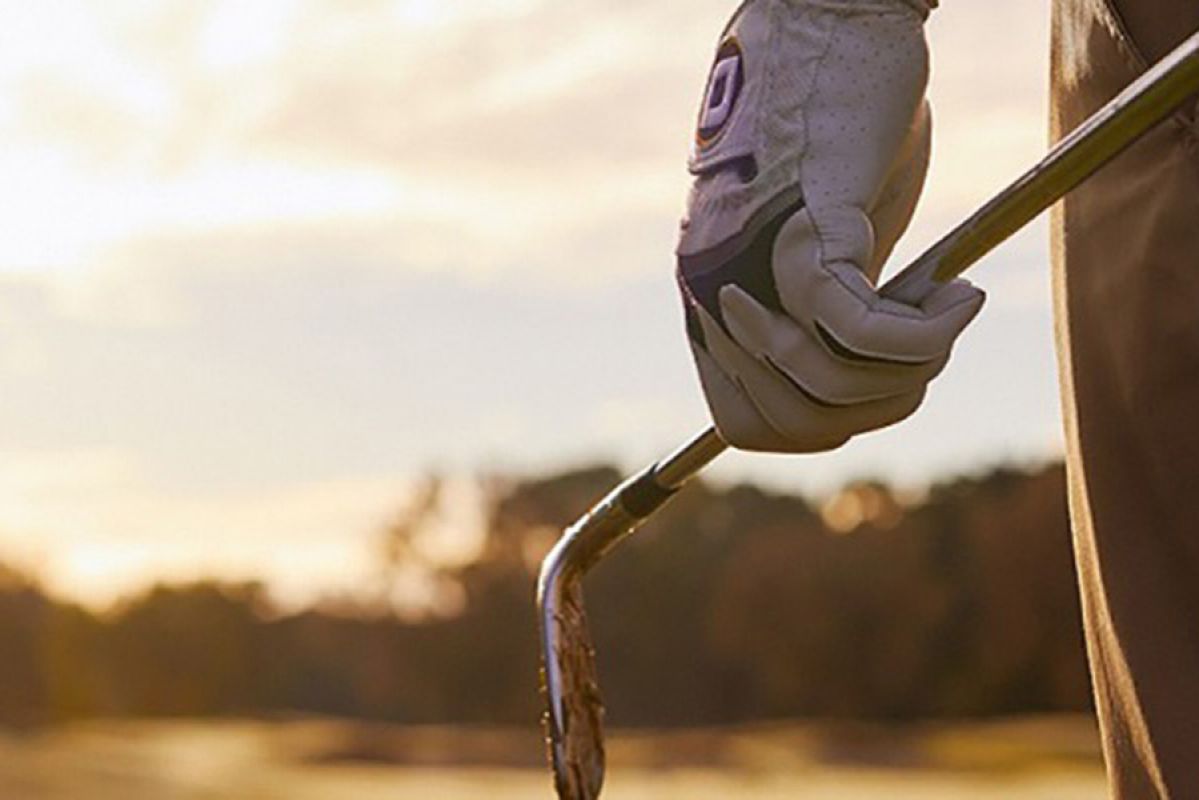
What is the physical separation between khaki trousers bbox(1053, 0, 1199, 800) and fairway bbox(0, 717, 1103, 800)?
16.1 meters

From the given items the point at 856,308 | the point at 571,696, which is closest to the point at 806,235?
the point at 856,308

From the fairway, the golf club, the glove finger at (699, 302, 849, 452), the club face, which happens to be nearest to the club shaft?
the golf club

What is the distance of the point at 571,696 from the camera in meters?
2.06

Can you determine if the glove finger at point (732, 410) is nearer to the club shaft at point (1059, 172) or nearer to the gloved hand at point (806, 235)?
the gloved hand at point (806, 235)

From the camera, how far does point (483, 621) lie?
31828 millimetres

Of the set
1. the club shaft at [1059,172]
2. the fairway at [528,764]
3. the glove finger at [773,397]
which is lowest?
the glove finger at [773,397]

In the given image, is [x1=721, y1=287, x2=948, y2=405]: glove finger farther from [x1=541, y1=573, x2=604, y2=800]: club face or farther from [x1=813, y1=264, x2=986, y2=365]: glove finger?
[x1=541, y1=573, x2=604, y2=800]: club face

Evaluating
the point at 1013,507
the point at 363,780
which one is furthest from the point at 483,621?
the point at 1013,507

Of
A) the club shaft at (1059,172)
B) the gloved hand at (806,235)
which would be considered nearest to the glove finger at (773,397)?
the gloved hand at (806,235)

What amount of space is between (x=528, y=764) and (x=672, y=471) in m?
28.5

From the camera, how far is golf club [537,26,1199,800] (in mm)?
1588

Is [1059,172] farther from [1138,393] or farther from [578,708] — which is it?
[578,708]

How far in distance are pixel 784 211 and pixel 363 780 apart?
25.5 m

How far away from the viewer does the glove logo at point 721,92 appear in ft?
5.88
